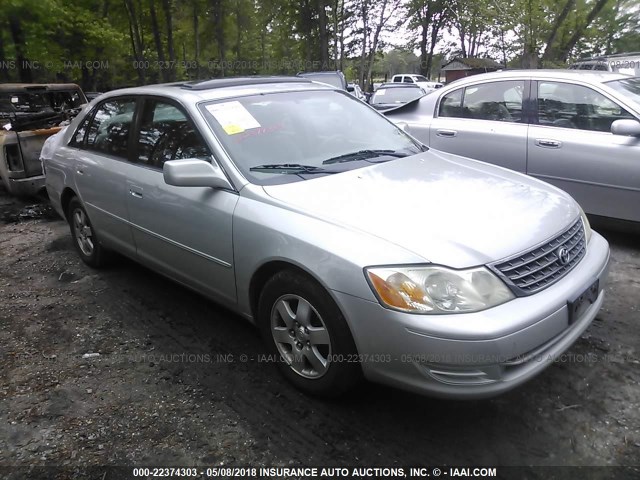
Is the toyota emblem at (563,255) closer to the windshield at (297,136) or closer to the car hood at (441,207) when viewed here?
the car hood at (441,207)

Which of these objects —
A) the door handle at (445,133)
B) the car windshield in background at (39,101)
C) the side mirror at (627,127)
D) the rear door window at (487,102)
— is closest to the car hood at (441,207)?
the side mirror at (627,127)

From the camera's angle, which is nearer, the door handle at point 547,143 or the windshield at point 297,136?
the windshield at point 297,136

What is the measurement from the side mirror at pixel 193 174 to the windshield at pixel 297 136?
137 millimetres

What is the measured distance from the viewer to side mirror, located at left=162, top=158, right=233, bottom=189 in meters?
2.81

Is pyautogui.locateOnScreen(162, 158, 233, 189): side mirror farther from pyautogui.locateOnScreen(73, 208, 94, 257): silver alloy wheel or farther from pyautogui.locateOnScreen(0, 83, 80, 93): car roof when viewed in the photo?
pyautogui.locateOnScreen(0, 83, 80, 93): car roof

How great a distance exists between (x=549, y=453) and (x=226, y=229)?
1962 millimetres

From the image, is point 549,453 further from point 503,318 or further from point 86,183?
point 86,183

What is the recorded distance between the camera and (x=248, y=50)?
4175cm

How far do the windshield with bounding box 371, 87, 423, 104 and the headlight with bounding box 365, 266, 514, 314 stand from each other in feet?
45.8

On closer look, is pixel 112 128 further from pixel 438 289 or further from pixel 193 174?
pixel 438 289

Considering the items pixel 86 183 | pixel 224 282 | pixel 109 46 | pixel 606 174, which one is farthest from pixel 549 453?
pixel 109 46

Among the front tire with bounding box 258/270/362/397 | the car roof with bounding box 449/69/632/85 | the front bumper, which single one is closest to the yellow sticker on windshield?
the front tire with bounding box 258/270/362/397

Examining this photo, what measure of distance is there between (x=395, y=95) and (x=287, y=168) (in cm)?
1383

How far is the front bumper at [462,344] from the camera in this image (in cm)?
213
